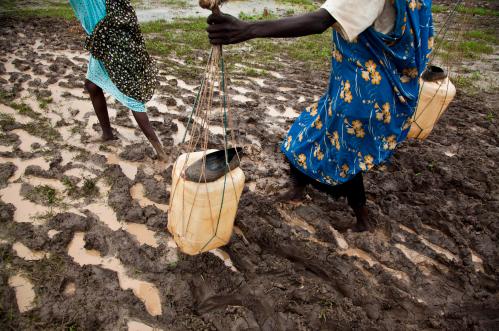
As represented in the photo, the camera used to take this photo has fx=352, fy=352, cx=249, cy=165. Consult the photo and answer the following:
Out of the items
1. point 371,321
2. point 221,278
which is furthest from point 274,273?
point 371,321

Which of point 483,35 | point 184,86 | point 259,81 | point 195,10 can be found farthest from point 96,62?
point 483,35

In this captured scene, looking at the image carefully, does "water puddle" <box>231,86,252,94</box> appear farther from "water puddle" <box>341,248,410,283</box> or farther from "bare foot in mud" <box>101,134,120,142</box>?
"water puddle" <box>341,248,410,283</box>

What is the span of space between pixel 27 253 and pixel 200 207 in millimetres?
1165

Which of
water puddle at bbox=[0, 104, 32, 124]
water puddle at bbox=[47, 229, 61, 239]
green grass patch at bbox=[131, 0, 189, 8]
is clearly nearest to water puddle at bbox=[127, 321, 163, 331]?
water puddle at bbox=[47, 229, 61, 239]

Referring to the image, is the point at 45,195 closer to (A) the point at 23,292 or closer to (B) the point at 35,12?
(A) the point at 23,292

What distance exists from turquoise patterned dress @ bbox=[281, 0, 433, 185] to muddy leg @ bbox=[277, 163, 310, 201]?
274 millimetres

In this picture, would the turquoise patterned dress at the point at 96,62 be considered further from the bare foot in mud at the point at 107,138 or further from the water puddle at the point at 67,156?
the water puddle at the point at 67,156

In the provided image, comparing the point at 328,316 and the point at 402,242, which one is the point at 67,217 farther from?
the point at 402,242

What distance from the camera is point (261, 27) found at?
1396mm

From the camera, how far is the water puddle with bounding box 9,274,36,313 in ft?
5.80

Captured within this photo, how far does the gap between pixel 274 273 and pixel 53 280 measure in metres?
1.21

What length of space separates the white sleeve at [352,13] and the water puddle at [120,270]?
1602mm

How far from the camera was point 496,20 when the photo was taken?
10.5 m

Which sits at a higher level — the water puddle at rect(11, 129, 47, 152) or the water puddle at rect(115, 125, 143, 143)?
the water puddle at rect(11, 129, 47, 152)
